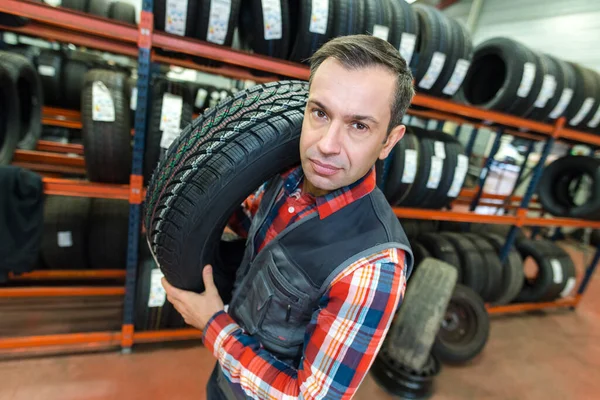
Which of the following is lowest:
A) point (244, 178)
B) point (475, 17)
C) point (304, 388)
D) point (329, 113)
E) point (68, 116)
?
point (68, 116)

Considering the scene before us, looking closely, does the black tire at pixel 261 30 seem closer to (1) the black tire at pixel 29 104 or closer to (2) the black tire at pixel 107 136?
(2) the black tire at pixel 107 136

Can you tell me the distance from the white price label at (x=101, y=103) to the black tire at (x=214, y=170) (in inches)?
43.5

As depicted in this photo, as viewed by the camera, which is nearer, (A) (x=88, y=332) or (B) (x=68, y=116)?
(A) (x=88, y=332)

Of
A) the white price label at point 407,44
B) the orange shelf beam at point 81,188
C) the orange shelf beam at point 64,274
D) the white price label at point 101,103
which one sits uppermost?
the white price label at point 407,44

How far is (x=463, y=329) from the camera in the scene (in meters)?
2.85

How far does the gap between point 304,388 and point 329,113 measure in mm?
659

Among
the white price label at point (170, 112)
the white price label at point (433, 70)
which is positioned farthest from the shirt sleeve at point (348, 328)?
the white price label at point (433, 70)

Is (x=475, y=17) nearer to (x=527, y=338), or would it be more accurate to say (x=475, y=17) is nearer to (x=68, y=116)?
→ (x=527, y=338)

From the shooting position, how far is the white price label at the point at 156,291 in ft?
6.84

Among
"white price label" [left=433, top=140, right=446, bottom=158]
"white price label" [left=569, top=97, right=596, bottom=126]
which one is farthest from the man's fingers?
"white price label" [left=569, top=97, right=596, bottom=126]

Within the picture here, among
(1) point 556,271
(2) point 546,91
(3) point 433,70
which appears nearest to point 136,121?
(3) point 433,70

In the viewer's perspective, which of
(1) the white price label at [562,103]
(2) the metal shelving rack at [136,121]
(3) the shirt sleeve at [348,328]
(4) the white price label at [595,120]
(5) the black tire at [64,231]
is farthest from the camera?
(4) the white price label at [595,120]

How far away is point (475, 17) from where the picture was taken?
8.21m

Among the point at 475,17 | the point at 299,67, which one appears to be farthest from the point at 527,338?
the point at 475,17
